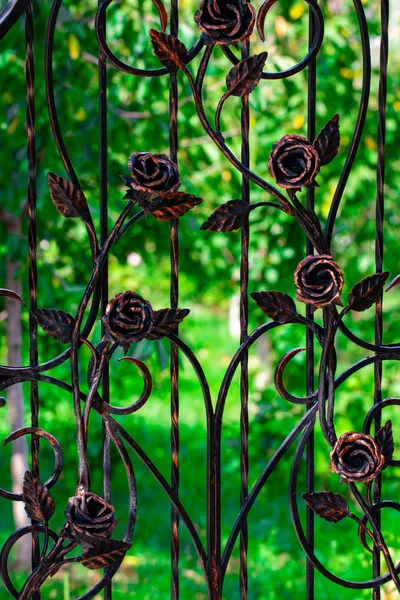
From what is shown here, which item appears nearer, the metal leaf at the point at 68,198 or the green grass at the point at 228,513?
the metal leaf at the point at 68,198

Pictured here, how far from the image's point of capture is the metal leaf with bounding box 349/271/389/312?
3.78ft

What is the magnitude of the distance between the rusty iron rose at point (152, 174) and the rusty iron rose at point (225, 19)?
0.20 m

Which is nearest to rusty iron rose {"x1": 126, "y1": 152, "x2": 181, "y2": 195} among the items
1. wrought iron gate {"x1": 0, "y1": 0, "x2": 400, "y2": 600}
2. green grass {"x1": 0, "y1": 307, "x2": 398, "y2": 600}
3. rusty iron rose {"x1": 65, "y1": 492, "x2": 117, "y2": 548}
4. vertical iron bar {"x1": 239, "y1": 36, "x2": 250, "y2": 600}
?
wrought iron gate {"x1": 0, "y1": 0, "x2": 400, "y2": 600}

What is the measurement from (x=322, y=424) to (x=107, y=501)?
14.3 inches

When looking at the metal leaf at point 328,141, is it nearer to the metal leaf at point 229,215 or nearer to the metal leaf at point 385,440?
the metal leaf at point 229,215

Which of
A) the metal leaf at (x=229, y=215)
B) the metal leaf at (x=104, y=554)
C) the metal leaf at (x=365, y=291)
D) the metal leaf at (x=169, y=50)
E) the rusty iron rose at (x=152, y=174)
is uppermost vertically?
the metal leaf at (x=169, y=50)

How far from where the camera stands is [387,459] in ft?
3.90

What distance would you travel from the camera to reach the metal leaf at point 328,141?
44.1 inches

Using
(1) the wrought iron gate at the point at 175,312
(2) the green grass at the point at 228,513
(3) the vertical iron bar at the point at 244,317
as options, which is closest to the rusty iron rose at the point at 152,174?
(1) the wrought iron gate at the point at 175,312

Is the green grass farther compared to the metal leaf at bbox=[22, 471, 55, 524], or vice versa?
the green grass

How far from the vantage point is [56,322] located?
111 cm

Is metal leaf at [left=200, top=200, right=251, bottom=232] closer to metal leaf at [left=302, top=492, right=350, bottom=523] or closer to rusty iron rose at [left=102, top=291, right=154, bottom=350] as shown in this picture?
rusty iron rose at [left=102, top=291, right=154, bottom=350]

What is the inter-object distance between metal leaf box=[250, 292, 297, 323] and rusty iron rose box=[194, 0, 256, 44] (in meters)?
0.39

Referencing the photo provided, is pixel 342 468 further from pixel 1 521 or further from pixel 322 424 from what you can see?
pixel 1 521
